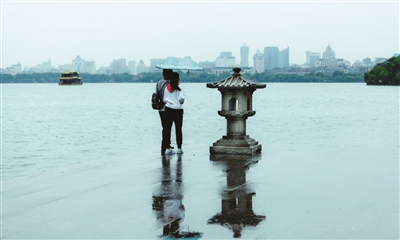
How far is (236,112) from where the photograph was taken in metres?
12.5

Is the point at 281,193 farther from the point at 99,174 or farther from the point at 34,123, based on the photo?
the point at 34,123

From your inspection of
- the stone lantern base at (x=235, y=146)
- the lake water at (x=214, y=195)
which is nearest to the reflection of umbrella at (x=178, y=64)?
the stone lantern base at (x=235, y=146)

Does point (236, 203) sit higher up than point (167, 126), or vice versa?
point (167, 126)

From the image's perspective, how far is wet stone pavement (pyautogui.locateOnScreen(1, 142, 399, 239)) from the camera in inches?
258

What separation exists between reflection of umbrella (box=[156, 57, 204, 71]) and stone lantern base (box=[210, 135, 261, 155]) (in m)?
1.48

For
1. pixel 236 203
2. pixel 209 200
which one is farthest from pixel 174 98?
pixel 236 203

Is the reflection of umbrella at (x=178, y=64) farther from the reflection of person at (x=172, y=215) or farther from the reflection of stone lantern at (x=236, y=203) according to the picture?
the reflection of person at (x=172, y=215)

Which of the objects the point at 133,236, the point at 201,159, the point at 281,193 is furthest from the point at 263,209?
the point at 201,159

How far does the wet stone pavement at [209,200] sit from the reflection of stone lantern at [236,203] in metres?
0.01

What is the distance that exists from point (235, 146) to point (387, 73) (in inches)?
5982

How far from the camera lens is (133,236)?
636 centimetres

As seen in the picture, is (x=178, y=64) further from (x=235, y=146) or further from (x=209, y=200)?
(x=209, y=200)

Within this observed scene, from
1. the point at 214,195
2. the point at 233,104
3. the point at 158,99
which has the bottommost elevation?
the point at 214,195

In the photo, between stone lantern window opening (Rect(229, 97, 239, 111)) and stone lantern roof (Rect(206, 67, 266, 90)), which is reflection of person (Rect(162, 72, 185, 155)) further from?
stone lantern window opening (Rect(229, 97, 239, 111))
